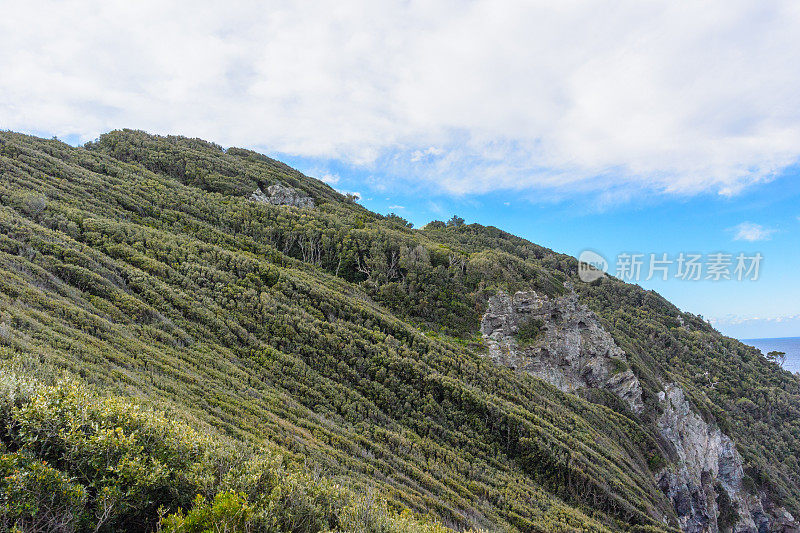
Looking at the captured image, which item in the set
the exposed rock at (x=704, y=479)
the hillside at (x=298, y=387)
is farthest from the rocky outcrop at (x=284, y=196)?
the exposed rock at (x=704, y=479)

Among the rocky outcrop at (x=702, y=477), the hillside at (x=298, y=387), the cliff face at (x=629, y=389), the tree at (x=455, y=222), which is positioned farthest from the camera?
the tree at (x=455, y=222)

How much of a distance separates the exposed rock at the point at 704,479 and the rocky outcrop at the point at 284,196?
5714 centimetres

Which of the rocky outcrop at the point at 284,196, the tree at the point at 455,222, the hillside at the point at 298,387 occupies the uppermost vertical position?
the tree at the point at 455,222

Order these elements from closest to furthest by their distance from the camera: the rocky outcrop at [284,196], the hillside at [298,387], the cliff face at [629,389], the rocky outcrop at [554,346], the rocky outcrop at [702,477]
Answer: the hillside at [298,387] → the rocky outcrop at [702,477] → the cliff face at [629,389] → the rocky outcrop at [554,346] → the rocky outcrop at [284,196]

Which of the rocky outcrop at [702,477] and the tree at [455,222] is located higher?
the tree at [455,222]

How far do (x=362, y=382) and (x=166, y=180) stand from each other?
42.7 m

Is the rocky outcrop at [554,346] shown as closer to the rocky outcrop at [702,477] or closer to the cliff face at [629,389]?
the cliff face at [629,389]

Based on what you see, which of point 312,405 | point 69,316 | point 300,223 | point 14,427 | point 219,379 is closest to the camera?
point 14,427

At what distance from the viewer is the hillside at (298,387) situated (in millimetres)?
6586

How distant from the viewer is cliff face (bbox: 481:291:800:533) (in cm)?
3369

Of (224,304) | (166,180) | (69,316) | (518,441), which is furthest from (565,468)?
(166,180)

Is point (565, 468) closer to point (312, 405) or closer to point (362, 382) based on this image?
point (362, 382)

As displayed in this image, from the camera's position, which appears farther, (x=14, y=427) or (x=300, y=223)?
(x=300, y=223)

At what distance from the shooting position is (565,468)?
21219mm
